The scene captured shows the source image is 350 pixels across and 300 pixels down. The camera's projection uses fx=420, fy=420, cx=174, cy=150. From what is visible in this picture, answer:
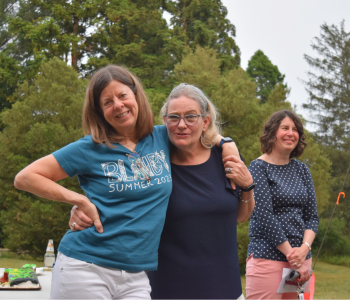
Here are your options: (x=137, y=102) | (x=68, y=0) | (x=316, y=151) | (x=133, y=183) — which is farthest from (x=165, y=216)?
(x=68, y=0)

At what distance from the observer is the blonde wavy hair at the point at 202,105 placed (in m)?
2.05

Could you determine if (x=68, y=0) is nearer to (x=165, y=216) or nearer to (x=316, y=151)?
(x=316, y=151)

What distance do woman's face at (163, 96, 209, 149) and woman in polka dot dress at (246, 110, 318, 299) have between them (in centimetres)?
93

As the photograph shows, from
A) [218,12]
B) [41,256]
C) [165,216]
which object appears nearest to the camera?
[165,216]

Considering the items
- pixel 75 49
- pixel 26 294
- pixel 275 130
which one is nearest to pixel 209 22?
pixel 75 49

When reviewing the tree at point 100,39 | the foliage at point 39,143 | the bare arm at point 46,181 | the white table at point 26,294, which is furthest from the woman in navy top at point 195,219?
the tree at point 100,39

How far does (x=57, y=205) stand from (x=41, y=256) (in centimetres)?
205

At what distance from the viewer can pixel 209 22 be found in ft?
67.2

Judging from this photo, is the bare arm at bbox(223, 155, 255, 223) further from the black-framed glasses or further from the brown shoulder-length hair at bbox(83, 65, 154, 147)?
the brown shoulder-length hair at bbox(83, 65, 154, 147)

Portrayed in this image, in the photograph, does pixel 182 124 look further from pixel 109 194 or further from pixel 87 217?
pixel 87 217

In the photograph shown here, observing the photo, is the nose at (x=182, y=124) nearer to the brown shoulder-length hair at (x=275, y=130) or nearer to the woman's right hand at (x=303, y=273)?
the brown shoulder-length hair at (x=275, y=130)

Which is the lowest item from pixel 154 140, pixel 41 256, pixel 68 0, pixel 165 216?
pixel 41 256

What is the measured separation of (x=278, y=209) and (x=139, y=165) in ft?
4.36

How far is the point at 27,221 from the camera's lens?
11898 millimetres
